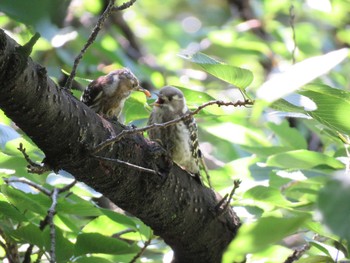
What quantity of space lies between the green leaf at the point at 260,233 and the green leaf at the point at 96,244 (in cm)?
129

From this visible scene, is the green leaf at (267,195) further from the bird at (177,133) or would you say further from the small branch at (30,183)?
the small branch at (30,183)

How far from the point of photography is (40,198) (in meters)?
2.06

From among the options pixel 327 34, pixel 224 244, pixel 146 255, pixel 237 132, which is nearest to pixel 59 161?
pixel 224 244

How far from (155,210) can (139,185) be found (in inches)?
5.3

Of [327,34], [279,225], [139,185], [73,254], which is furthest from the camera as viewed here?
[327,34]

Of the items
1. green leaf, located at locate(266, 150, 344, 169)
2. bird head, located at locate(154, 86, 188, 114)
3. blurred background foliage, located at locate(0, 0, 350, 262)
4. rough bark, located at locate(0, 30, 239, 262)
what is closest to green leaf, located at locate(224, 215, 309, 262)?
blurred background foliage, located at locate(0, 0, 350, 262)

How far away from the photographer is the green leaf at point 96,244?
1.96 meters

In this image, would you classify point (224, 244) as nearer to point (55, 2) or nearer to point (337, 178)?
point (337, 178)

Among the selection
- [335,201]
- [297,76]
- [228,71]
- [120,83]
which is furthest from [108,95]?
[335,201]

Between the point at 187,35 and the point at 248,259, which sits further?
the point at 187,35

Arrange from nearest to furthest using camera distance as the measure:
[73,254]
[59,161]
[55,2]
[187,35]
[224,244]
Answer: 1. [55,2]
2. [59,161]
3. [73,254]
4. [224,244]
5. [187,35]

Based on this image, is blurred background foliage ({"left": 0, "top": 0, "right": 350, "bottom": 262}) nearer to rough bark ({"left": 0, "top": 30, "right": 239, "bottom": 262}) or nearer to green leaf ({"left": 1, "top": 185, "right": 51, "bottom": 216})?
green leaf ({"left": 1, "top": 185, "right": 51, "bottom": 216})

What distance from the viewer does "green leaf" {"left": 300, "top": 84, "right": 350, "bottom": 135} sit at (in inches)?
51.6

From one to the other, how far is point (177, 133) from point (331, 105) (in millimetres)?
Result: 1611
